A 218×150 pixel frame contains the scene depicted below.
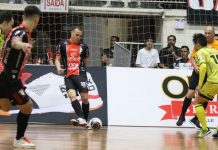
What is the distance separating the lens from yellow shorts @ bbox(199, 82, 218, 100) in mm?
8992

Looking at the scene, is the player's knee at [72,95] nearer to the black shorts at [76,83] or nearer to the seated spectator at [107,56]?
the black shorts at [76,83]

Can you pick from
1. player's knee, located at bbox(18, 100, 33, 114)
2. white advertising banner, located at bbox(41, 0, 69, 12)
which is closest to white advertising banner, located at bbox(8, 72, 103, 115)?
player's knee, located at bbox(18, 100, 33, 114)

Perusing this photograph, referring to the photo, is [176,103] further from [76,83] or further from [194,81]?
[76,83]

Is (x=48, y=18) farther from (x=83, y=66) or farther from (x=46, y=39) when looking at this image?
(x=83, y=66)

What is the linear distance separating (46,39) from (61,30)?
0.87 metres

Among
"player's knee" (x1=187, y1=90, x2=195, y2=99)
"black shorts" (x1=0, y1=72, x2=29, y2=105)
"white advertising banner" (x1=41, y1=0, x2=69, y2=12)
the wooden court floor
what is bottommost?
the wooden court floor

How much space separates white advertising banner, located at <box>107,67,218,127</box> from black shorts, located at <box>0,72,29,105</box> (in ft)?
16.2

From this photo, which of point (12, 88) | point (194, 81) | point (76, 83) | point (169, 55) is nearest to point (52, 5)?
point (169, 55)

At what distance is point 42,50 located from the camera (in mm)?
15375

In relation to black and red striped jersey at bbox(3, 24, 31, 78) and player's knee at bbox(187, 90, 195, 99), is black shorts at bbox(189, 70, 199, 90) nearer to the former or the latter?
player's knee at bbox(187, 90, 195, 99)

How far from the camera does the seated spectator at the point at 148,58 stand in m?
13.5

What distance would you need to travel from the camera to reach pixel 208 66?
9.08 metres

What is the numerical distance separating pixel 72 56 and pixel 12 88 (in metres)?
3.74

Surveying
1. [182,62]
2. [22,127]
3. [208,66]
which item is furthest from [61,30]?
[22,127]
